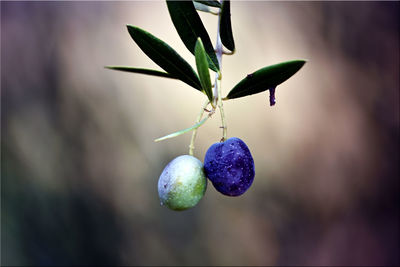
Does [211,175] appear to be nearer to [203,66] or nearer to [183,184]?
[183,184]

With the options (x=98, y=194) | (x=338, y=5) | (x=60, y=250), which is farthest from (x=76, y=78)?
(x=338, y=5)

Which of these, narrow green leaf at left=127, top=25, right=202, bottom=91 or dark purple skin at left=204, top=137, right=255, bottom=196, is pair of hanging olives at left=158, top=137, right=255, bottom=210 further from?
narrow green leaf at left=127, top=25, right=202, bottom=91

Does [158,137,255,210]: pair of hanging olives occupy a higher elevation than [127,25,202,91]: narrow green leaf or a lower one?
lower

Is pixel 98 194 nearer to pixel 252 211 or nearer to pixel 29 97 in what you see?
pixel 29 97

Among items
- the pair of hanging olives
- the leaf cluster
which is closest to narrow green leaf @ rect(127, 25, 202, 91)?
the leaf cluster

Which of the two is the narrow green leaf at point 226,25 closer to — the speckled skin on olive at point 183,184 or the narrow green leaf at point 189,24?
the narrow green leaf at point 189,24

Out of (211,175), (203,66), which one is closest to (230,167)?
(211,175)
